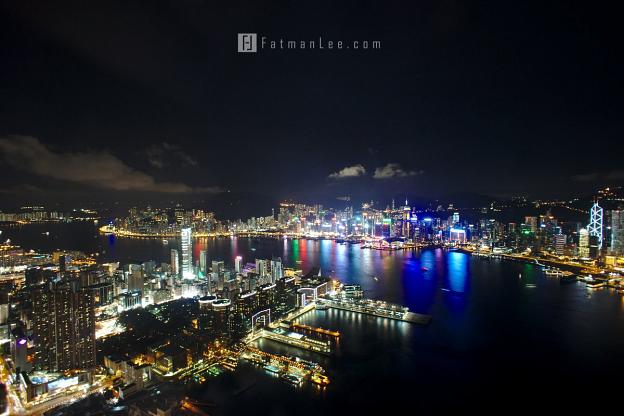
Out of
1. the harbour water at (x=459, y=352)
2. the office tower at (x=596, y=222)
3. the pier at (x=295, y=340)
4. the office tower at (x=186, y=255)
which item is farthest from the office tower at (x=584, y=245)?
the office tower at (x=186, y=255)

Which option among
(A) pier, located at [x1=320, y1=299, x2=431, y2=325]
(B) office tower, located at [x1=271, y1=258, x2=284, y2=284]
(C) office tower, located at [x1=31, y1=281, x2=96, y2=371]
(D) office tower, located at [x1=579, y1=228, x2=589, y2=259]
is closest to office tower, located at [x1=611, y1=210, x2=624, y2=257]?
(D) office tower, located at [x1=579, y1=228, x2=589, y2=259]

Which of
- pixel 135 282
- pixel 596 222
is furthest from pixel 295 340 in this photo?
pixel 596 222

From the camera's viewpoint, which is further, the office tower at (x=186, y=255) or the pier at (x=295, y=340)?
the office tower at (x=186, y=255)

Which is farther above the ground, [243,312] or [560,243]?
[560,243]

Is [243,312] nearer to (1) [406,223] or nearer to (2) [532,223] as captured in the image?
(2) [532,223]

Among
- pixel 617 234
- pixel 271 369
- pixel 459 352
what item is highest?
pixel 617 234

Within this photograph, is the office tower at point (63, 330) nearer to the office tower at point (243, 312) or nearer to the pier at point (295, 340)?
the office tower at point (243, 312)
